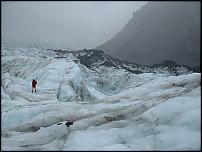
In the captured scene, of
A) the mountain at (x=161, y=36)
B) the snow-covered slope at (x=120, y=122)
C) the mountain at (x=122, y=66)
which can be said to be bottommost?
the snow-covered slope at (x=120, y=122)

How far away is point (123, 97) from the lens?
13984 millimetres

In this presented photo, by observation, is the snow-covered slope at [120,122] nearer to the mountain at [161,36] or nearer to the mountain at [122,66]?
the mountain at [122,66]

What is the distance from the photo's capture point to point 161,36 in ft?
379

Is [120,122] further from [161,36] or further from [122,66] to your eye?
[161,36]

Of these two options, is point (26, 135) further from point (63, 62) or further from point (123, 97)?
point (63, 62)

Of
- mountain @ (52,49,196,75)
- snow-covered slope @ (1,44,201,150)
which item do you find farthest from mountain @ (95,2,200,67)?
snow-covered slope @ (1,44,201,150)

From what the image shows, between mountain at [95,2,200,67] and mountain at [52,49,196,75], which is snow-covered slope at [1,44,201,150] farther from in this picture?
mountain at [95,2,200,67]

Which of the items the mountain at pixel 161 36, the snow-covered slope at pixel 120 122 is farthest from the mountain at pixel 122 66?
the mountain at pixel 161 36

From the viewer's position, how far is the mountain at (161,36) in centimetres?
9911

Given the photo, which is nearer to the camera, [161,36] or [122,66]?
[122,66]

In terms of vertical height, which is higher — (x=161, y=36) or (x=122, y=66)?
(x=161, y=36)

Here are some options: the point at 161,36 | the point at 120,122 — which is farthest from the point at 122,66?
the point at 161,36

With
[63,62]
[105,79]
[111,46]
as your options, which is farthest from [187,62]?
[63,62]

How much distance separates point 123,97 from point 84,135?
420cm
